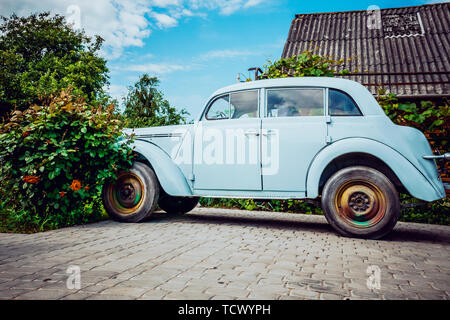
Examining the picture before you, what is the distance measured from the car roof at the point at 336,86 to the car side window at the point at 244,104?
3.6 inches

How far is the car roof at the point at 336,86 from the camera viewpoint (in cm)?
430

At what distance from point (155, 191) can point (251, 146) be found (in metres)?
1.60

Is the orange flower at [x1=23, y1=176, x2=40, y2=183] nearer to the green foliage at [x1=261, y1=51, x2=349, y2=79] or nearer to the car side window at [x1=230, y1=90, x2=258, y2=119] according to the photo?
the car side window at [x1=230, y1=90, x2=258, y2=119]

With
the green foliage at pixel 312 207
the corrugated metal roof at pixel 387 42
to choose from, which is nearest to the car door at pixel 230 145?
the green foliage at pixel 312 207

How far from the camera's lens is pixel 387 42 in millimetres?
12633

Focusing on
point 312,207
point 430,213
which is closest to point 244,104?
point 312,207

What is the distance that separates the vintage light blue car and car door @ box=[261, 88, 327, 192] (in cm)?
1

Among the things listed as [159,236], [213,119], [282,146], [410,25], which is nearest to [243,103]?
[213,119]

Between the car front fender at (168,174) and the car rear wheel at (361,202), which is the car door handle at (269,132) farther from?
the car front fender at (168,174)

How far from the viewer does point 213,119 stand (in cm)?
506

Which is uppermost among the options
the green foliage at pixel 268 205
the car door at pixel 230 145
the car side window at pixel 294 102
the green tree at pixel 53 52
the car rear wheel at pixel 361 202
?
the green tree at pixel 53 52

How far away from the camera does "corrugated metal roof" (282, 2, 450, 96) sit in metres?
10.7

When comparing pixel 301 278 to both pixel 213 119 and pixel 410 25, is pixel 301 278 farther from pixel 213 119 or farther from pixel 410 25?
pixel 410 25

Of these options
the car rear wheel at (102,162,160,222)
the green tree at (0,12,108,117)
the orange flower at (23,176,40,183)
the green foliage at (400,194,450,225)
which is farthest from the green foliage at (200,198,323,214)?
the green tree at (0,12,108,117)
